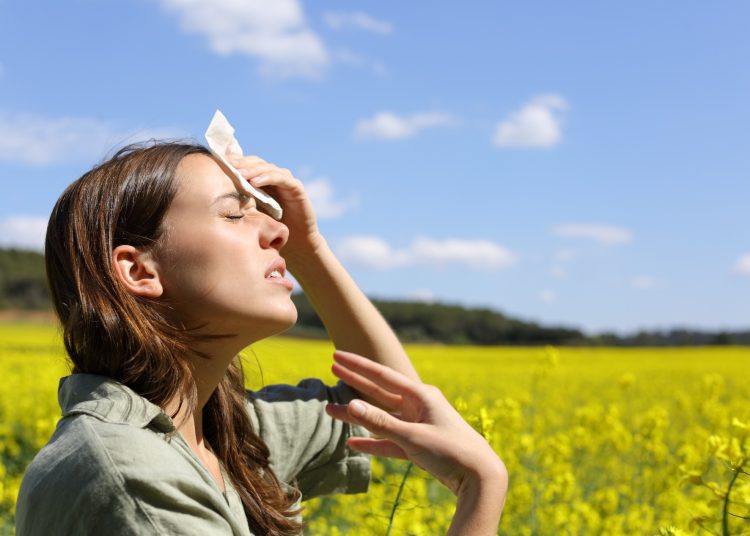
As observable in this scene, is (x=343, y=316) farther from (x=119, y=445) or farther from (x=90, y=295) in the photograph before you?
(x=119, y=445)

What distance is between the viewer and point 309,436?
1.93m

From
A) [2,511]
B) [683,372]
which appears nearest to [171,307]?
[2,511]

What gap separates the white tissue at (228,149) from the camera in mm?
1566

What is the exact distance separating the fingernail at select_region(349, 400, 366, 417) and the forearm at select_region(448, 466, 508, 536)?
0.20 metres

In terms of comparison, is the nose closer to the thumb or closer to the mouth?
the mouth

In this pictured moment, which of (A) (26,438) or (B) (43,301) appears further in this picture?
(B) (43,301)

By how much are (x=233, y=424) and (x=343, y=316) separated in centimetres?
39

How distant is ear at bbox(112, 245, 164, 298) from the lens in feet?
4.79

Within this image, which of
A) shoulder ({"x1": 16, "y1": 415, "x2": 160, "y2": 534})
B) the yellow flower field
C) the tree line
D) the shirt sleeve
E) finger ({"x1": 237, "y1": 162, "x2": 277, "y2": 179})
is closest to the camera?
shoulder ({"x1": 16, "y1": 415, "x2": 160, "y2": 534})

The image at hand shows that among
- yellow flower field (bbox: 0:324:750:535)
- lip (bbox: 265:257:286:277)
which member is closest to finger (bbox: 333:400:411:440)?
lip (bbox: 265:257:286:277)

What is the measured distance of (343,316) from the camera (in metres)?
2.00

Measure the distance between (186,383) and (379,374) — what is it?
0.41 metres

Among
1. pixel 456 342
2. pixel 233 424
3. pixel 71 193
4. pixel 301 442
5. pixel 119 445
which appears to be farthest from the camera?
pixel 456 342

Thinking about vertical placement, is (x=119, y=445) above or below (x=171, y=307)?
below
